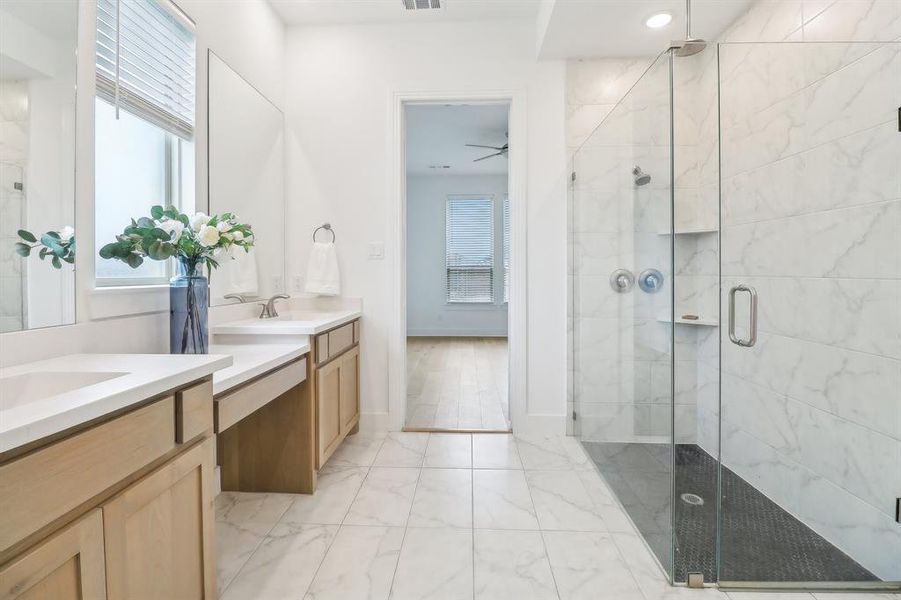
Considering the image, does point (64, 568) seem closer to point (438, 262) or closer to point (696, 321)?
point (696, 321)

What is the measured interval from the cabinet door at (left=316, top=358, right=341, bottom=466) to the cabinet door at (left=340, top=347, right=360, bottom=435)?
0.24 ft

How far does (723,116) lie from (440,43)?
74.3 inches

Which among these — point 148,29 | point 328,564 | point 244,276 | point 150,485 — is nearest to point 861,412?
point 328,564

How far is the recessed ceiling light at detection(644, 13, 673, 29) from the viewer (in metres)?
2.32

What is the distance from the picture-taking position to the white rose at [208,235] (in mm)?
1547

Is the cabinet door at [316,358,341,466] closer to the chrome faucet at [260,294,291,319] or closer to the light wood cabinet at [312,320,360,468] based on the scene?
the light wood cabinet at [312,320,360,468]

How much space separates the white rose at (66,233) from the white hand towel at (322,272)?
4.99ft

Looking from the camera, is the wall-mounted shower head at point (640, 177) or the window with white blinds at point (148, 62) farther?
the wall-mounted shower head at point (640, 177)

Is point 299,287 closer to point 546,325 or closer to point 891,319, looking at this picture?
point 546,325

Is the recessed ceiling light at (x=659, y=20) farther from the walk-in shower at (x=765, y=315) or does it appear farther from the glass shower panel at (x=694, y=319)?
the glass shower panel at (x=694, y=319)

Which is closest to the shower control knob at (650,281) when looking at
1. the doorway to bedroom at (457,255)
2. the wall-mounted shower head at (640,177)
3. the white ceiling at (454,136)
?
the wall-mounted shower head at (640,177)

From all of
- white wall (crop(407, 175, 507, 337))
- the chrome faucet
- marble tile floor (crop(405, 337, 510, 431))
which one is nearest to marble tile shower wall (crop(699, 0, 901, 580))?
marble tile floor (crop(405, 337, 510, 431))

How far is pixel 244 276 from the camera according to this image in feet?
7.82

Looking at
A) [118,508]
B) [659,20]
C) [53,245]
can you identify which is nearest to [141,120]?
[53,245]
